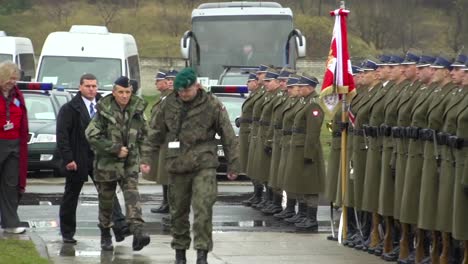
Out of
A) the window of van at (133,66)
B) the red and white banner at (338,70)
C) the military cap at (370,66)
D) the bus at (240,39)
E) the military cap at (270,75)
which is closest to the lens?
the military cap at (370,66)

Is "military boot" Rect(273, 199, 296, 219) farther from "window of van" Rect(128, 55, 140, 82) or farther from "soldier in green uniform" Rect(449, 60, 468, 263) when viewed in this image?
"window of van" Rect(128, 55, 140, 82)

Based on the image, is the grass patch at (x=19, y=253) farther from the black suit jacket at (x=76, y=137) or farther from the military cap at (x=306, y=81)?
the military cap at (x=306, y=81)

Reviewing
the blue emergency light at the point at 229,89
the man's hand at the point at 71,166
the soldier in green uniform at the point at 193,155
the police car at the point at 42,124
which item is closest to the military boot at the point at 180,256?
the soldier in green uniform at the point at 193,155

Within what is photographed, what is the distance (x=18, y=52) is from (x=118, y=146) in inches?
819

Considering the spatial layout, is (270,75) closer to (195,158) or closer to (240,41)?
(195,158)

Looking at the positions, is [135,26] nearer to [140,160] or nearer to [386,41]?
[386,41]

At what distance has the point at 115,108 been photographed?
13.0m

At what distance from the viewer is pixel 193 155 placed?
39.0 feet

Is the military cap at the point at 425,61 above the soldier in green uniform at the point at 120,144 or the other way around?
above

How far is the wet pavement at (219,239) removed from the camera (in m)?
12.7

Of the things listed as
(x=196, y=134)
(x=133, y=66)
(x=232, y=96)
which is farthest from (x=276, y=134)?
(x=133, y=66)

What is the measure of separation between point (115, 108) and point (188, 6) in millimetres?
58151

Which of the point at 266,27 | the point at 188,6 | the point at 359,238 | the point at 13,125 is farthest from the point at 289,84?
the point at 188,6

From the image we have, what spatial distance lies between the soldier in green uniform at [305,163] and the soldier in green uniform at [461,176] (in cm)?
473
